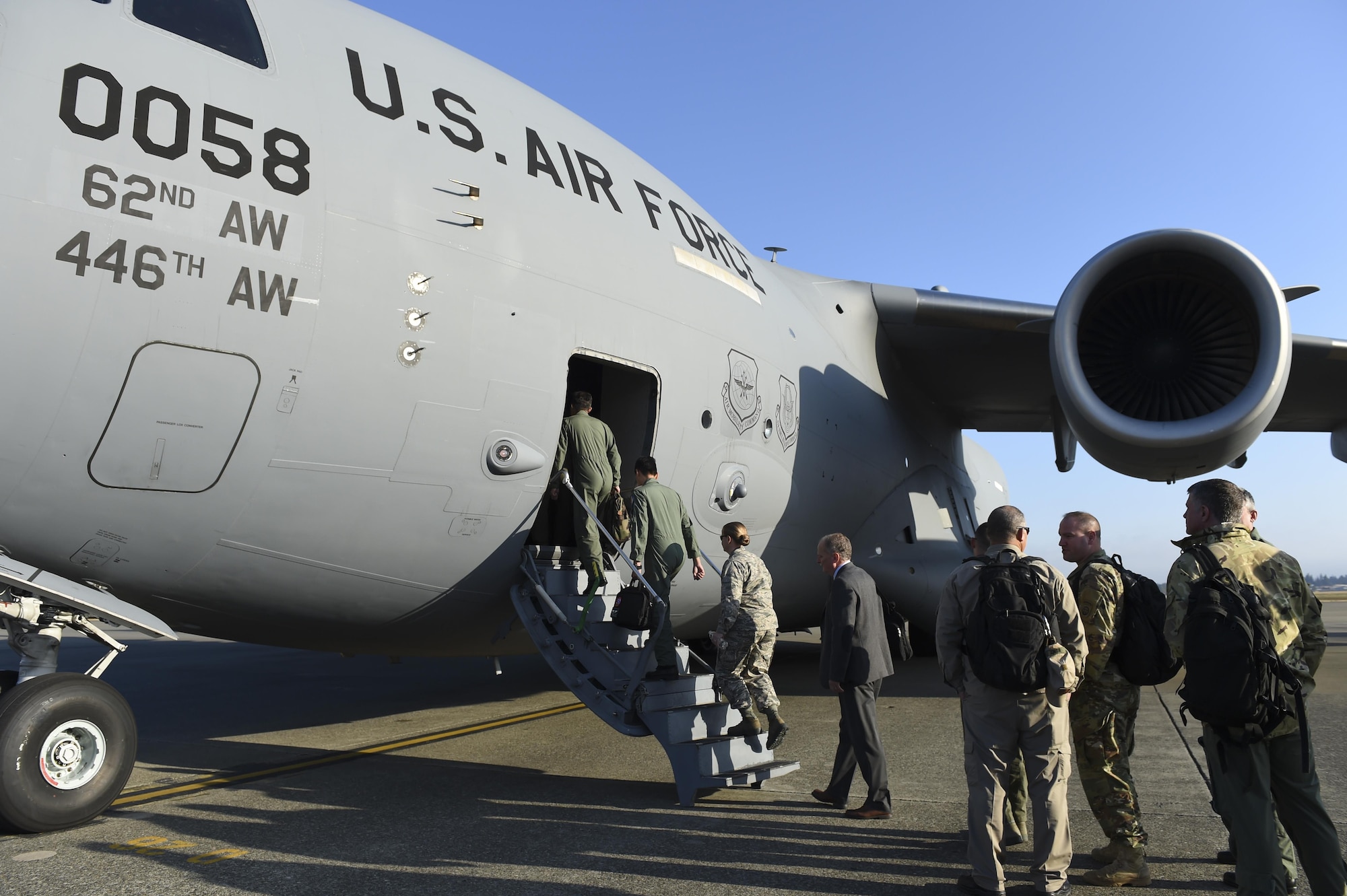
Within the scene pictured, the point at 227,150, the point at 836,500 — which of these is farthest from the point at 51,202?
the point at 836,500

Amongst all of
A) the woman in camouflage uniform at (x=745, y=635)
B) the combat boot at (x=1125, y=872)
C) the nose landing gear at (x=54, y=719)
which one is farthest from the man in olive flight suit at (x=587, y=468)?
the combat boot at (x=1125, y=872)

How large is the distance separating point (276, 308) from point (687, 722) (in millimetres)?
3034

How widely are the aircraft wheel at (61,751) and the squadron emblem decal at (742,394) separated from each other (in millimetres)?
4273

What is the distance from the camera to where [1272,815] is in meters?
3.30

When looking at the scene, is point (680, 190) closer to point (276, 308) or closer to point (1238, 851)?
point (276, 308)

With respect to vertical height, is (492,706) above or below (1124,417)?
below

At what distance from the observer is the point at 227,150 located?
4.50 m

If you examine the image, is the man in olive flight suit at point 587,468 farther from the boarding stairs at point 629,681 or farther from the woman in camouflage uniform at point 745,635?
the woman in camouflage uniform at point 745,635

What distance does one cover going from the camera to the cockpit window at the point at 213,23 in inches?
180

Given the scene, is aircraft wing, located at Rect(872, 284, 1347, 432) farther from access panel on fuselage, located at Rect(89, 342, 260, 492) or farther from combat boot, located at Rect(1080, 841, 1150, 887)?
access panel on fuselage, located at Rect(89, 342, 260, 492)

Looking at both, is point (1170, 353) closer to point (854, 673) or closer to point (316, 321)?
point (854, 673)

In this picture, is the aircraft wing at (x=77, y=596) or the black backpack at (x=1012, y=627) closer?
the black backpack at (x=1012, y=627)

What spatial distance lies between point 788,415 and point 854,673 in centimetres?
327

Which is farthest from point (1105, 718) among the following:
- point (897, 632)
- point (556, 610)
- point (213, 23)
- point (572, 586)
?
point (897, 632)
